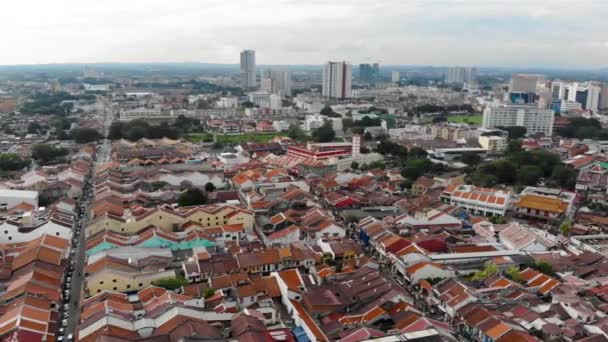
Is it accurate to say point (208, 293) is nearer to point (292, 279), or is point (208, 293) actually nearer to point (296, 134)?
point (292, 279)

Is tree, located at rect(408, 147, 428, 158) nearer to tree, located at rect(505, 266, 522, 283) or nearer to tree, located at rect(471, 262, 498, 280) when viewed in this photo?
tree, located at rect(471, 262, 498, 280)

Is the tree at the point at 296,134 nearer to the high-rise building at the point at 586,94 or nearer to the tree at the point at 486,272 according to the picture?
the tree at the point at 486,272

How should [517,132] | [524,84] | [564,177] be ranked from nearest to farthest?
[564,177] < [517,132] < [524,84]

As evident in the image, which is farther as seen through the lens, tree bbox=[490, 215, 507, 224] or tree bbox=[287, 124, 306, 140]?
tree bbox=[287, 124, 306, 140]

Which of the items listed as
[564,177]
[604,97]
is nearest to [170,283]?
[564,177]

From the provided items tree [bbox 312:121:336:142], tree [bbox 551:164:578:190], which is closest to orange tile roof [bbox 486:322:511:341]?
tree [bbox 551:164:578:190]

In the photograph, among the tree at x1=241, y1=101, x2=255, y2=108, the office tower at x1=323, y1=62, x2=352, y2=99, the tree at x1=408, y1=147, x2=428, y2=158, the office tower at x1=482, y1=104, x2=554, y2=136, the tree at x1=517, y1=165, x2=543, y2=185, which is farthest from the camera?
the office tower at x1=323, y1=62, x2=352, y2=99

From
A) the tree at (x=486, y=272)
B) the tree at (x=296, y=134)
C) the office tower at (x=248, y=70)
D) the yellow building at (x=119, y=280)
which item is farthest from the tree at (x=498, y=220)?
the office tower at (x=248, y=70)
